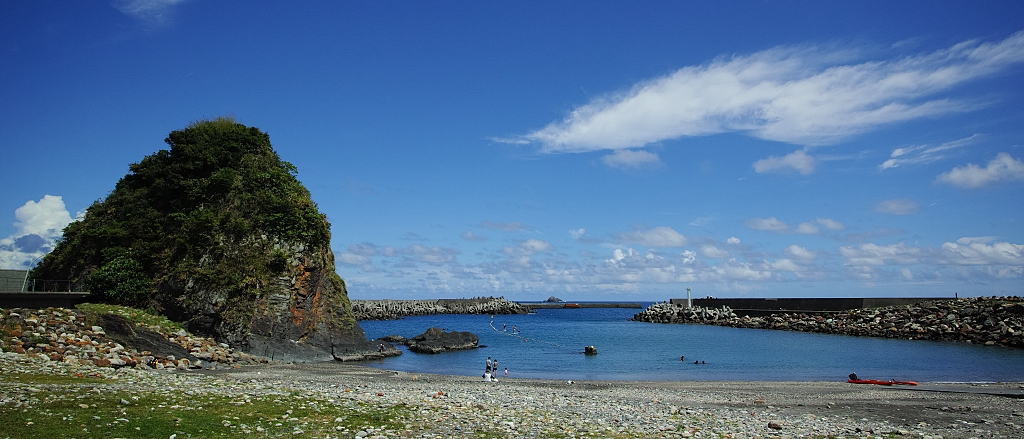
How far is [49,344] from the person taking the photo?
26031 millimetres

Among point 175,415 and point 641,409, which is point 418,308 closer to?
point 641,409

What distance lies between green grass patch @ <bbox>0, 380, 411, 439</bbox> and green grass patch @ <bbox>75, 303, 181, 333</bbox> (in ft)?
65.1

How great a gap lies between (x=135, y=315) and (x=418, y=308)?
123183mm

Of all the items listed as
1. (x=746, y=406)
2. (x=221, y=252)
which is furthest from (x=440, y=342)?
(x=746, y=406)

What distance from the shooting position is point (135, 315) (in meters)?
34.7

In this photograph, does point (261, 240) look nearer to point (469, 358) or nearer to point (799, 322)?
point (469, 358)

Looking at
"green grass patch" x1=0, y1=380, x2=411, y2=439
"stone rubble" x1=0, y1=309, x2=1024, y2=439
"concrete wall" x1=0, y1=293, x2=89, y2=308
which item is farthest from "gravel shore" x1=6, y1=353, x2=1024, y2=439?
"concrete wall" x1=0, y1=293, x2=89, y2=308

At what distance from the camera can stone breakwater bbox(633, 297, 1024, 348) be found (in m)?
58.0

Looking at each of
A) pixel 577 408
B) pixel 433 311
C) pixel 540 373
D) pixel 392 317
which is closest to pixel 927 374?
pixel 540 373

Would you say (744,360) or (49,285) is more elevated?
(49,285)

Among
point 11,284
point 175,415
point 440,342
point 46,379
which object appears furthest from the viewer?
point 440,342

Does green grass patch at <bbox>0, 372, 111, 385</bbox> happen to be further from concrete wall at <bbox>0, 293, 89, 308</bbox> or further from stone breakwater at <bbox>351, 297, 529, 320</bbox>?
stone breakwater at <bbox>351, 297, 529, 320</bbox>

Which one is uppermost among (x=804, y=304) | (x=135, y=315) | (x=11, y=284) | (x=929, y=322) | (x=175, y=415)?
(x=804, y=304)

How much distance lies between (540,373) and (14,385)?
3050 cm
